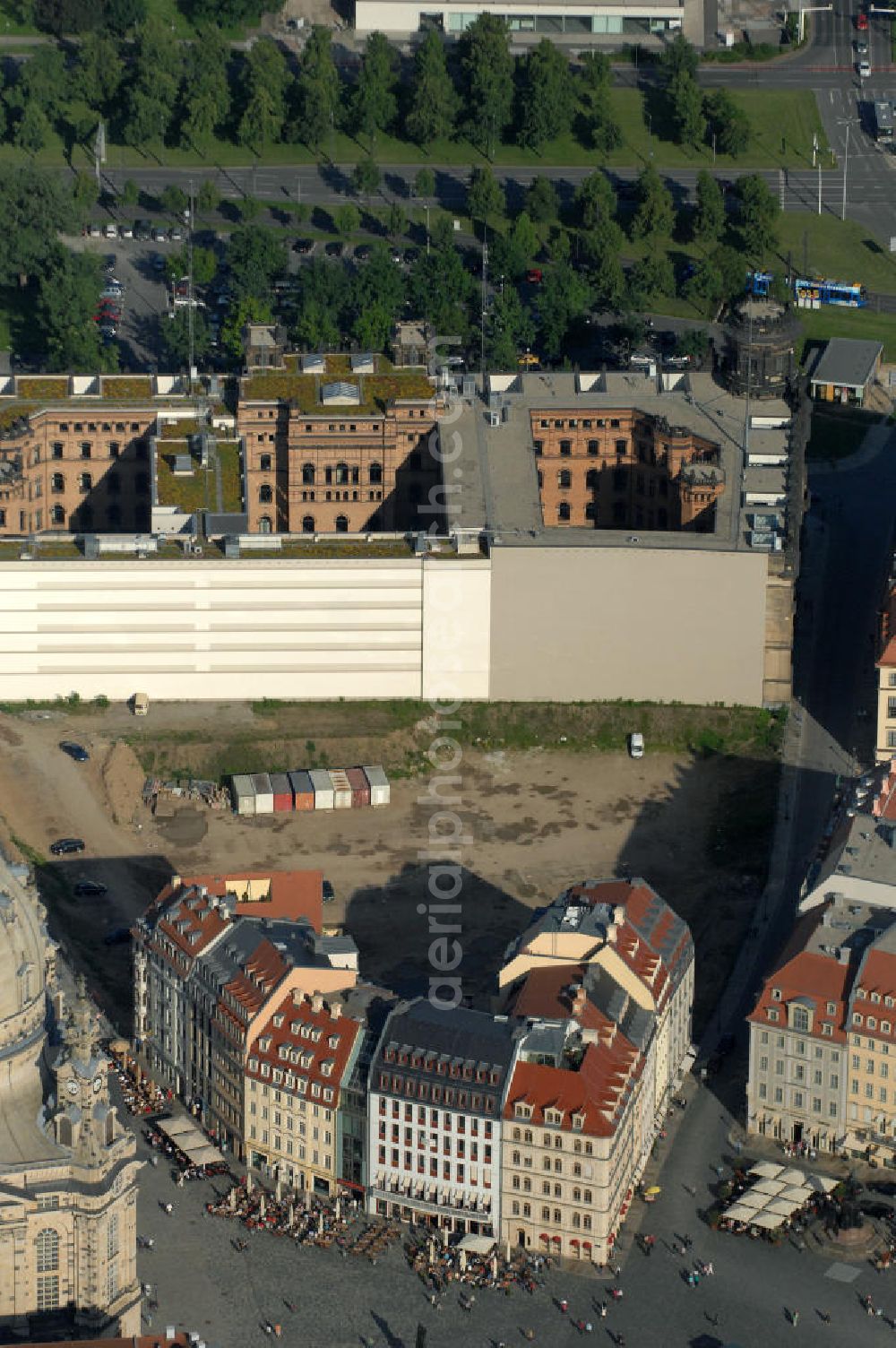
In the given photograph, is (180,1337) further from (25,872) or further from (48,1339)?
(25,872)

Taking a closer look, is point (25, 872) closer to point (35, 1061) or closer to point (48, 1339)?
point (35, 1061)

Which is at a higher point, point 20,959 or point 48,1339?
point 20,959

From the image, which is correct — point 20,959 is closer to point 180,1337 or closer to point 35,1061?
point 35,1061

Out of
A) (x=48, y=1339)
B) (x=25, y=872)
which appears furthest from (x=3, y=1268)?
(x=25, y=872)

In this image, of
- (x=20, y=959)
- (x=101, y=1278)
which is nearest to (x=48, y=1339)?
(x=101, y=1278)

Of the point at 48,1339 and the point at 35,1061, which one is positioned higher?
the point at 35,1061
